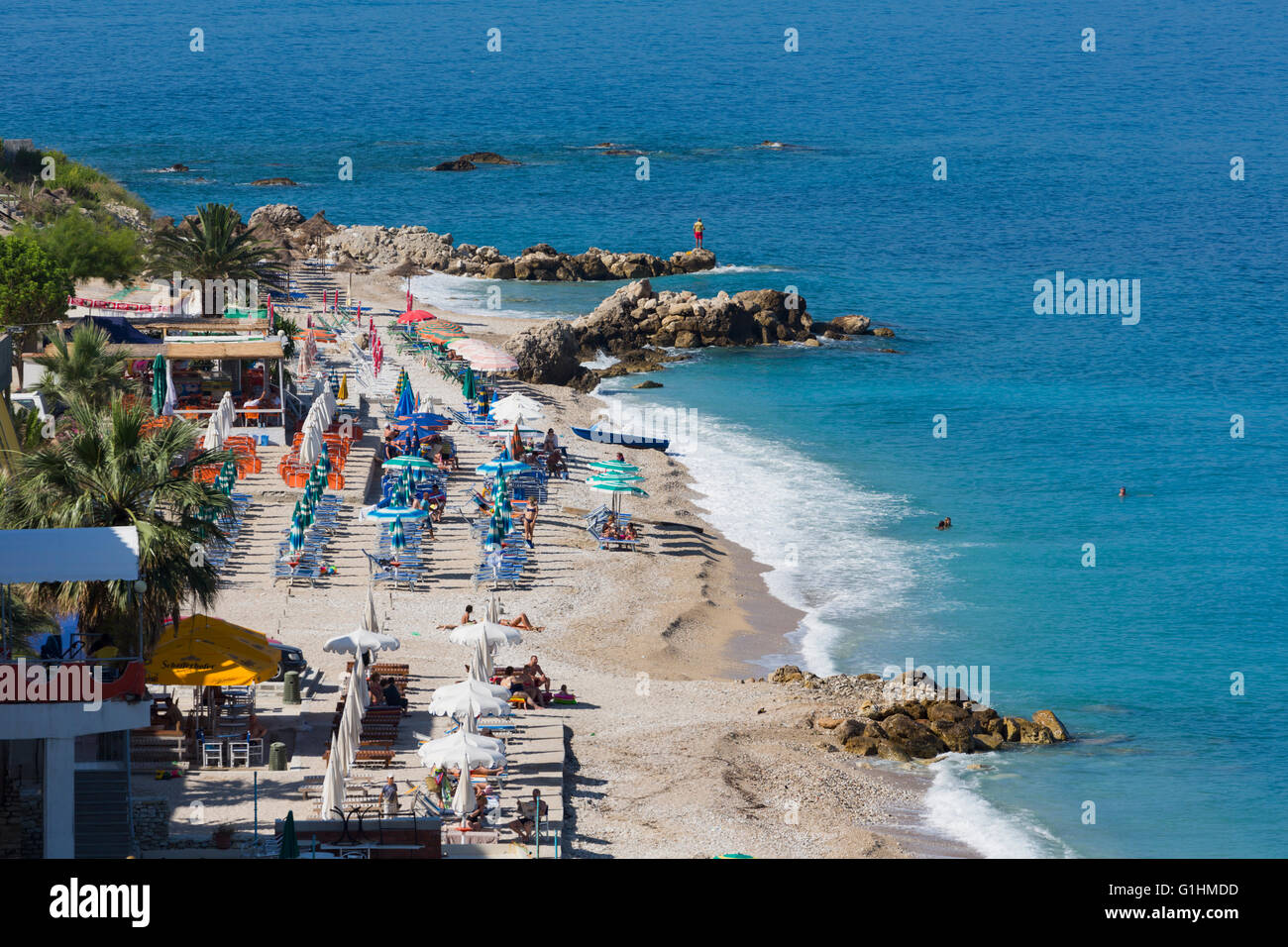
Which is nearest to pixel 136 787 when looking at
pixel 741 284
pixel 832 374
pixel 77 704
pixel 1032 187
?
pixel 77 704

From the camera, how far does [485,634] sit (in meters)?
24.5

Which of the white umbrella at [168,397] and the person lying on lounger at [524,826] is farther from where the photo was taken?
the white umbrella at [168,397]

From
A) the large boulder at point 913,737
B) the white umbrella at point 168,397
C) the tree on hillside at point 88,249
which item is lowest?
the large boulder at point 913,737

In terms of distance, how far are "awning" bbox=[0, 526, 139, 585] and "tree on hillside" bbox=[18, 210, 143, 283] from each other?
106 feet

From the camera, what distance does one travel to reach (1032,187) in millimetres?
109500

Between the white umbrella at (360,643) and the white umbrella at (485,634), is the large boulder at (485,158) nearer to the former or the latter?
the white umbrella at (485,634)

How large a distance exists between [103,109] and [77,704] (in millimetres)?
135724

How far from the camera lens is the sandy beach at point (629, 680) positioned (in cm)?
2086

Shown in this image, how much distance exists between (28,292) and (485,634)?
22.9m

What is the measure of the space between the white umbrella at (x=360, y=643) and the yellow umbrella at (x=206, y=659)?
248 centimetres

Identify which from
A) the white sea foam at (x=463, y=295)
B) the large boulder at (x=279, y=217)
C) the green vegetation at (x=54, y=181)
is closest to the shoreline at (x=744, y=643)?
the white sea foam at (x=463, y=295)

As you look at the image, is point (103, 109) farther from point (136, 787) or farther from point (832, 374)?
point (136, 787)

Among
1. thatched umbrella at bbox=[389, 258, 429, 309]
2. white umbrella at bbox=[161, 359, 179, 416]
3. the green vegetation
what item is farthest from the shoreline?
the green vegetation

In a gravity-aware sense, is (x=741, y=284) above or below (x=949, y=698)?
above
